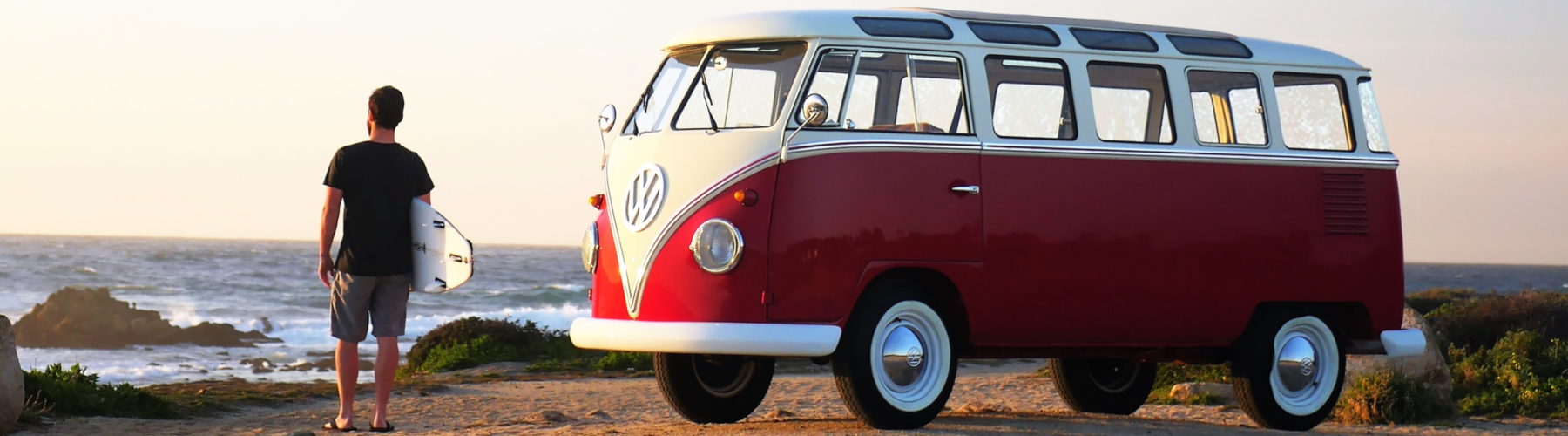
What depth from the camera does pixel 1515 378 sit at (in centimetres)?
1473

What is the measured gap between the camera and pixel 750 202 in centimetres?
896

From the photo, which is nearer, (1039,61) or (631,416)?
(1039,61)

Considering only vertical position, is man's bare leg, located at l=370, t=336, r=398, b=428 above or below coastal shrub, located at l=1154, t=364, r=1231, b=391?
above

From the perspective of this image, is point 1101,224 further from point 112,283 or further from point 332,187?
point 112,283

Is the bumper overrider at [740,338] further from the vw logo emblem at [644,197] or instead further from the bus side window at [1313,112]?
the bus side window at [1313,112]

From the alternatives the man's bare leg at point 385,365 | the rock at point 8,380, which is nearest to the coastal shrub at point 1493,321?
the man's bare leg at point 385,365

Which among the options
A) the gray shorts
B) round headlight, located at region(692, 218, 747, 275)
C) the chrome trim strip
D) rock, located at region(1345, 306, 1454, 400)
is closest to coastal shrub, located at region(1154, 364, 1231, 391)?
rock, located at region(1345, 306, 1454, 400)

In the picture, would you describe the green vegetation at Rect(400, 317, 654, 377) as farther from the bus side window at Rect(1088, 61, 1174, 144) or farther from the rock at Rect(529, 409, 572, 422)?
the bus side window at Rect(1088, 61, 1174, 144)

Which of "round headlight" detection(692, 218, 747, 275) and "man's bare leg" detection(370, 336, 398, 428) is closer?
"round headlight" detection(692, 218, 747, 275)

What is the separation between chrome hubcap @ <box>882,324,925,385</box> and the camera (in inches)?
369

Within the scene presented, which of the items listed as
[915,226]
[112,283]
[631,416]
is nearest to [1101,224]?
[915,226]

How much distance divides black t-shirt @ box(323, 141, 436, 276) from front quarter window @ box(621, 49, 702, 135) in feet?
4.75

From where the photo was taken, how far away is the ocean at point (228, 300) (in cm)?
3095

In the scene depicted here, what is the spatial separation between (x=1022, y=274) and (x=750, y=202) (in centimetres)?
186
